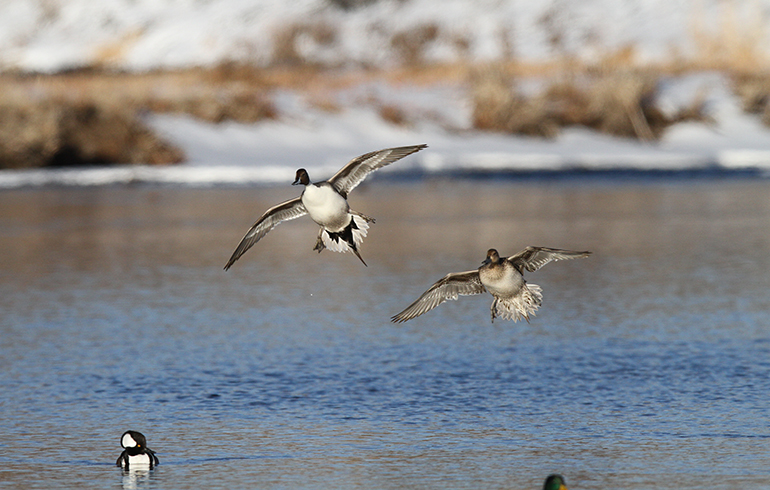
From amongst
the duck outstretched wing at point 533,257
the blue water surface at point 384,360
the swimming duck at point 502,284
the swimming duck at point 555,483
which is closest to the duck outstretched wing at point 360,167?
the swimming duck at point 502,284

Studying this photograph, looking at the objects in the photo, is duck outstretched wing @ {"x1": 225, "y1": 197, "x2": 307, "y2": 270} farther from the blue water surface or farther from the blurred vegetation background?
the blurred vegetation background

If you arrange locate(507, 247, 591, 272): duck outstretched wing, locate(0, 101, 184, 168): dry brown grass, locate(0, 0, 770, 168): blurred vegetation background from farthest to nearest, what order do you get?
locate(0, 0, 770, 168): blurred vegetation background
locate(0, 101, 184, 168): dry brown grass
locate(507, 247, 591, 272): duck outstretched wing

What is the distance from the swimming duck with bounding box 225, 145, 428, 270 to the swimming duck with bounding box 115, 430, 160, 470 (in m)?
1.37

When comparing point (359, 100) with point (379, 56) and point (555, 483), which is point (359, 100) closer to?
point (379, 56)

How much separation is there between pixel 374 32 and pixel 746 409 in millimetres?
43174

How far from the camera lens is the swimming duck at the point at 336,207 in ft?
27.8

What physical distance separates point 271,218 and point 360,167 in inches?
29.3

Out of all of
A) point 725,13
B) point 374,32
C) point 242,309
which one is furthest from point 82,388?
point 374,32

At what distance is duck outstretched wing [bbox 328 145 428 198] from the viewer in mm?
8758

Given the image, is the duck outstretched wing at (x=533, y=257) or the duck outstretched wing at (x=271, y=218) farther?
the duck outstretched wing at (x=271, y=218)

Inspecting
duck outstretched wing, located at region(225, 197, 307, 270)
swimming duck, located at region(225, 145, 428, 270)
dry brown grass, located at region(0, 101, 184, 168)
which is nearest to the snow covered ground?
dry brown grass, located at region(0, 101, 184, 168)

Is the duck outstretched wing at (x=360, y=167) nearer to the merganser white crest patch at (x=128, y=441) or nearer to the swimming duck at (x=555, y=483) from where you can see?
the merganser white crest patch at (x=128, y=441)

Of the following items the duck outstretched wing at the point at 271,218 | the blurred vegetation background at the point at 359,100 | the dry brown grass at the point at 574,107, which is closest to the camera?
the duck outstretched wing at the point at 271,218

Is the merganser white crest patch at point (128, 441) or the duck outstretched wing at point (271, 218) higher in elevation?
the duck outstretched wing at point (271, 218)
